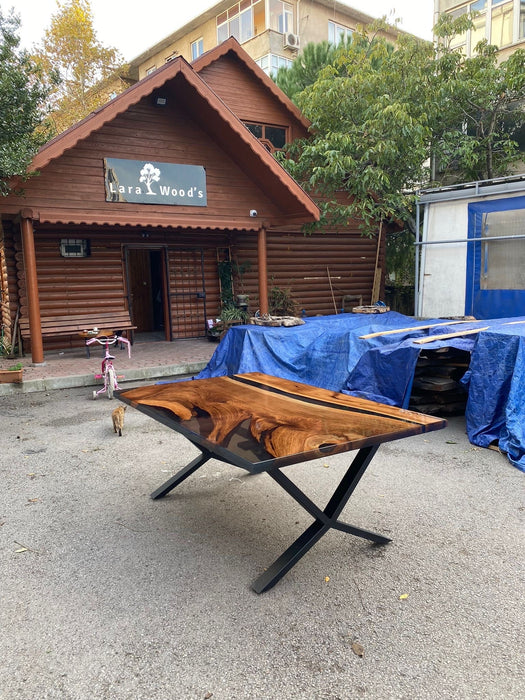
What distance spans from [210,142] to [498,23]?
12803 millimetres

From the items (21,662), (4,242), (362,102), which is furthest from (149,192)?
(21,662)

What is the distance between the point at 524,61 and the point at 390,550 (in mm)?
13254

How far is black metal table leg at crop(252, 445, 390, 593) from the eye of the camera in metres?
2.77

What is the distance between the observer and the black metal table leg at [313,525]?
109 inches

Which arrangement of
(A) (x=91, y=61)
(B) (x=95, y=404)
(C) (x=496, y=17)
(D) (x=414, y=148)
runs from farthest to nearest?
(A) (x=91, y=61) → (C) (x=496, y=17) → (D) (x=414, y=148) → (B) (x=95, y=404)

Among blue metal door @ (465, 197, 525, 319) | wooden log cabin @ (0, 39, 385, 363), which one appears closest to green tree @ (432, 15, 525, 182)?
blue metal door @ (465, 197, 525, 319)

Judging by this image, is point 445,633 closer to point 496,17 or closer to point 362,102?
point 362,102

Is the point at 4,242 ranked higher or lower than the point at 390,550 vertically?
higher

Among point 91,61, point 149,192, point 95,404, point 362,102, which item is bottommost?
point 95,404

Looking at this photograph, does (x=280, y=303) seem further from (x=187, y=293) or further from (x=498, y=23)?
(x=498, y=23)

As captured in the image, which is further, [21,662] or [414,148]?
[414,148]

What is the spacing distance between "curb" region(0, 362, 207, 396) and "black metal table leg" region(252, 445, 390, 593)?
618cm

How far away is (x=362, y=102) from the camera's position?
39.1ft

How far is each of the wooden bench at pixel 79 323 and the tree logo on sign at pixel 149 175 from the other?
2.88 meters
